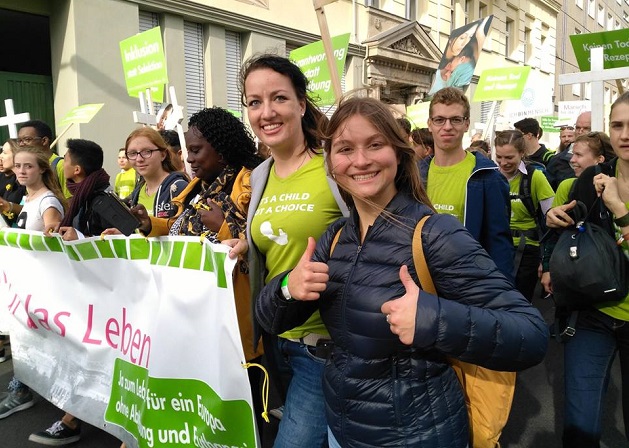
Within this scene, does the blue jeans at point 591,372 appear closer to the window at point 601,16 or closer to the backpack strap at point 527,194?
the backpack strap at point 527,194

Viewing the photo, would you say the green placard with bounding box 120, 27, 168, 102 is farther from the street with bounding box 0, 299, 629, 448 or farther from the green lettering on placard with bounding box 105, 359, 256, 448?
the green lettering on placard with bounding box 105, 359, 256, 448

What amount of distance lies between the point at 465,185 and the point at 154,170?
2.03 m

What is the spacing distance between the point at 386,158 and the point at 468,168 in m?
1.67

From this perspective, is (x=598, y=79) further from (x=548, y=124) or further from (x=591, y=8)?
(x=591, y=8)

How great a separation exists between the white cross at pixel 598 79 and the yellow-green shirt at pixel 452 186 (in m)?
1.10

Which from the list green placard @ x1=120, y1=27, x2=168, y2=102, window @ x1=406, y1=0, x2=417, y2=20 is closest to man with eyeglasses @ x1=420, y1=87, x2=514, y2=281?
green placard @ x1=120, y1=27, x2=168, y2=102

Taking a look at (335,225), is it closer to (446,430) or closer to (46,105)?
(446,430)

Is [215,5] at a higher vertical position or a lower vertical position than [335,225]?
higher

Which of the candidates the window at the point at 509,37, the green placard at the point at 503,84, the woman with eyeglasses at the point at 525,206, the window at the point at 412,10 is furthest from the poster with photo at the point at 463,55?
the window at the point at 509,37

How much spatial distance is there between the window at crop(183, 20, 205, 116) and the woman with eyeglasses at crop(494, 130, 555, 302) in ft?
26.1

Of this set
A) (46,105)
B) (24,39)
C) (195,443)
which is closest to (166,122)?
(46,105)

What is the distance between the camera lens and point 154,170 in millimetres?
3506

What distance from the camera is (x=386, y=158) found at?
5.07ft

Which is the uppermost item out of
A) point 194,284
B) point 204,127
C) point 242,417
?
point 204,127
